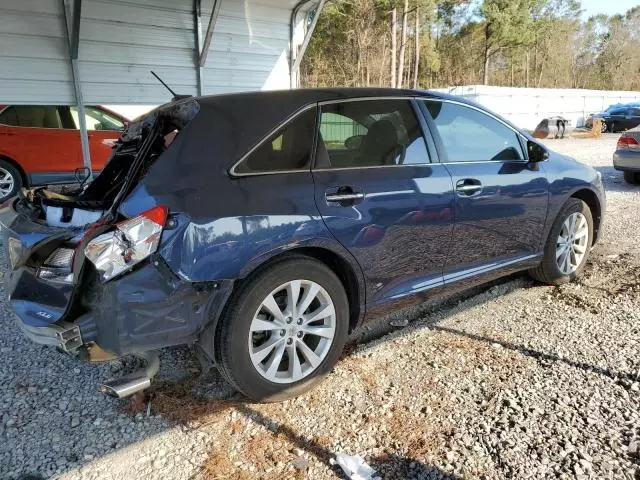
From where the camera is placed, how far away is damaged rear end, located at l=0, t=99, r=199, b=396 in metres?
2.41

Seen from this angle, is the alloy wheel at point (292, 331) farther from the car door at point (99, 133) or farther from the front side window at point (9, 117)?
the front side window at point (9, 117)


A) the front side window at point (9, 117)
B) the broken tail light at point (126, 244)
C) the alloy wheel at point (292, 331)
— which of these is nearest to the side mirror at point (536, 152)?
the alloy wheel at point (292, 331)

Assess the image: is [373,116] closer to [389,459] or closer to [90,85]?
[389,459]

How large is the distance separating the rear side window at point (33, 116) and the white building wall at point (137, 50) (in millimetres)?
2789

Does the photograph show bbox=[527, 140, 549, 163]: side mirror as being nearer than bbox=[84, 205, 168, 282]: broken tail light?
No

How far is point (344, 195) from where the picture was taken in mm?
2922

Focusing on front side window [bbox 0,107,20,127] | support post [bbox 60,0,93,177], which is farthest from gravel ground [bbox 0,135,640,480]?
front side window [bbox 0,107,20,127]

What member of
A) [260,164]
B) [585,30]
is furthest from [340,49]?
[585,30]

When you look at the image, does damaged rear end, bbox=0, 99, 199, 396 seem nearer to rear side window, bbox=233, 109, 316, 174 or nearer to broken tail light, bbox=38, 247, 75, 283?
broken tail light, bbox=38, 247, 75, 283

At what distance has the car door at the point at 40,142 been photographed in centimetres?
904

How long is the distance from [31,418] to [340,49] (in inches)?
1123

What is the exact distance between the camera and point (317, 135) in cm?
302

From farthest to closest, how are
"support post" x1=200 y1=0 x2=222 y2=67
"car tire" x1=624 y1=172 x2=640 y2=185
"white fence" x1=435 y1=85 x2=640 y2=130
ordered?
"white fence" x1=435 y1=85 x2=640 y2=130
"car tire" x1=624 y1=172 x2=640 y2=185
"support post" x1=200 y1=0 x2=222 y2=67

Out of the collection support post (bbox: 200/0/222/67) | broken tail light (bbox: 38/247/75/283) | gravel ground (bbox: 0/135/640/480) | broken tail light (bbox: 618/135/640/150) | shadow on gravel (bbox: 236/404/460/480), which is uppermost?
support post (bbox: 200/0/222/67)
